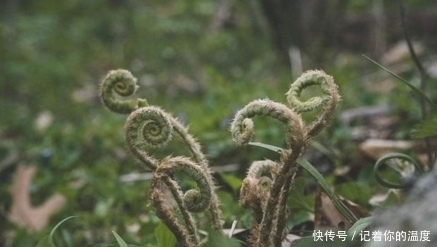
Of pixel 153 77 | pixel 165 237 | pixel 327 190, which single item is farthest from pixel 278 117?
pixel 153 77

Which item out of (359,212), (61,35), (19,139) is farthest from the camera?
(61,35)

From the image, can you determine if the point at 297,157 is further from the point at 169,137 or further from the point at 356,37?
the point at 356,37

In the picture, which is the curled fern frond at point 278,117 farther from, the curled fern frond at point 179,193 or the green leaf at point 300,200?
the green leaf at point 300,200

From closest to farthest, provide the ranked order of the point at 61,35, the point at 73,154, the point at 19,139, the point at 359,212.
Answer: the point at 359,212 < the point at 73,154 < the point at 19,139 < the point at 61,35

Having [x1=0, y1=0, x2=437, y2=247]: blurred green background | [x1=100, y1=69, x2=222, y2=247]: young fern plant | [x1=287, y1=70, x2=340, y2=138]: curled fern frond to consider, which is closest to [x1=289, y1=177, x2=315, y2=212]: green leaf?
[x1=0, y1=0, x2=437, y2=247]: blurred green background

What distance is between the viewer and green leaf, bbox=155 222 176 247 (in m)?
1.43

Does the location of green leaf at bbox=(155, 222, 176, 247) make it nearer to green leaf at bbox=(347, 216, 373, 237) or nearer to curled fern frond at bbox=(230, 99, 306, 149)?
curled fern frond at bbox=(230, 99, 306, 149)

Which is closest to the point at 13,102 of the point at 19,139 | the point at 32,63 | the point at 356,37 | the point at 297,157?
the point at 32,63

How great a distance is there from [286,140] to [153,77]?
4.53m

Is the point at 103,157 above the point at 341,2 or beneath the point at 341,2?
beneath

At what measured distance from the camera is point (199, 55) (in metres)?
5.94

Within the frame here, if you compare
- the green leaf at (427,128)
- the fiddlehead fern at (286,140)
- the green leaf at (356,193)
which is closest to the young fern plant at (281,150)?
the fiddlehead fern at (286,140)

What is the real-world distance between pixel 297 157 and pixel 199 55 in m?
4.75

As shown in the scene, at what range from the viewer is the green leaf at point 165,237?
4.68ft
